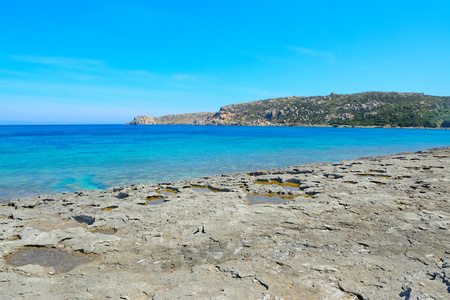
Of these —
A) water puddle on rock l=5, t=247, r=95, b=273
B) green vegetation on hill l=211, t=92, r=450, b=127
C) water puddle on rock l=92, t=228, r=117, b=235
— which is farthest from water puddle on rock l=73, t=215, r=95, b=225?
green vegetation on hill l=211, t=92, r=450, b=127

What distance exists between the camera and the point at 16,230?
6.90 meters

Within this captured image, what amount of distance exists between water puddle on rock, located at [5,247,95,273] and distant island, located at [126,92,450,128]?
377ft

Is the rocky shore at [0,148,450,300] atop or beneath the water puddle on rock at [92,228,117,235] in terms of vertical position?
atop

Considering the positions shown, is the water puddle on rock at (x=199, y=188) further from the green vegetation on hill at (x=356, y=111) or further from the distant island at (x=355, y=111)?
the distant island at (x=355, y=111)

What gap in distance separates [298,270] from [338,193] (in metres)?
5.75

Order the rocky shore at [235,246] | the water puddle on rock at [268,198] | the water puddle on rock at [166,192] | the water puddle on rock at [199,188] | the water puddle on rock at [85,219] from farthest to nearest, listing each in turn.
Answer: the water puddle on rock at [199,188]
the water puddle on rock at [166,192]
the water puddle on rock at [268,198]
the water puddle on rock at [85,219]
the rocky shore at [235,246]

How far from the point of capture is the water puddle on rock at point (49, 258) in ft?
17.0

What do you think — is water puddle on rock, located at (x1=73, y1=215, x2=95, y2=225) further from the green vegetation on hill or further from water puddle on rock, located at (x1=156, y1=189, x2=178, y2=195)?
Result: the green vegetation on hill

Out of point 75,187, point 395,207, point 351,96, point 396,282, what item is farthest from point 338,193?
point 351,96

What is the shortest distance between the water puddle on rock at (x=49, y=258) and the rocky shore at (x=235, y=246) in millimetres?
22

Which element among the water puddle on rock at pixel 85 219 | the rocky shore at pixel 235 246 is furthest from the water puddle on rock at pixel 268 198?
the water puddle on rock at pixel 85 219

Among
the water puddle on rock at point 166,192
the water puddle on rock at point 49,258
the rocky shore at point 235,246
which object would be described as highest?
the rocky shore at point 235,246

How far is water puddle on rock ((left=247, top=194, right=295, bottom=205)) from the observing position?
943 centimetres

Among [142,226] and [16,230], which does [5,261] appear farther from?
[142,226]
